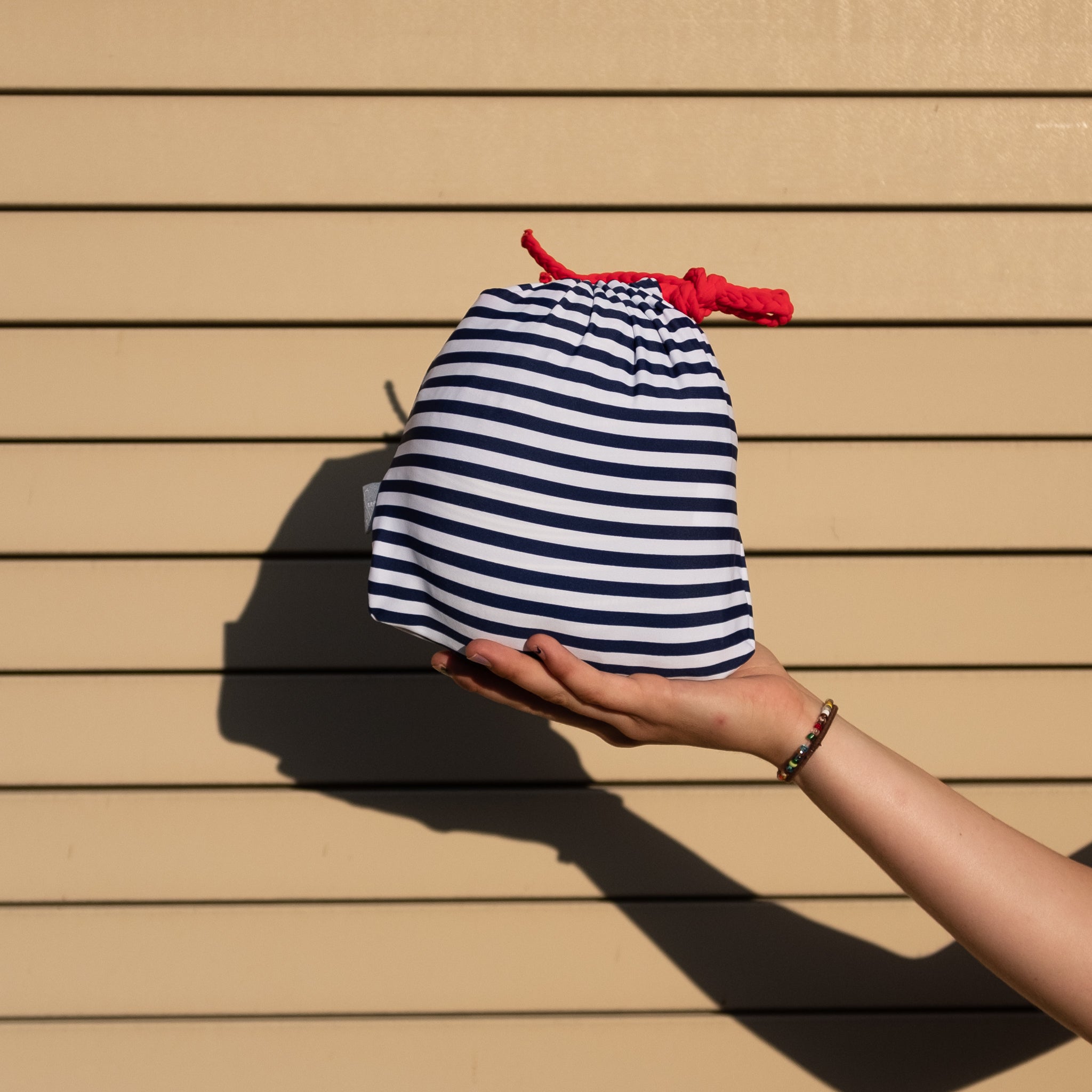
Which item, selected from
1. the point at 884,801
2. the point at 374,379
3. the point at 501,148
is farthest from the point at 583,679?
the point at 501,148

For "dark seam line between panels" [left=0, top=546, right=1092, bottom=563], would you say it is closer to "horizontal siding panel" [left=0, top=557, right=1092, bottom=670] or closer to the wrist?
"horizontal siding panel" [left=0, top=557, right=1092, bottom=670]

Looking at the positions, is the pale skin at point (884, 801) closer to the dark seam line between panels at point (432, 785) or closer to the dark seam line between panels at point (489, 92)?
the dark seam line between panels at point (432, 785)

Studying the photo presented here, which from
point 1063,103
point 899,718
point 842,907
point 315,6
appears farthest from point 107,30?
point 842,907

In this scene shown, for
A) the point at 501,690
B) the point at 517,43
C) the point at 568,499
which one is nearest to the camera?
the point at 568,499

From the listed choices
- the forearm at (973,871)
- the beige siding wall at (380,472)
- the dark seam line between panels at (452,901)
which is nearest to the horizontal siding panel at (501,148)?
the beige siding wall at (380,472)

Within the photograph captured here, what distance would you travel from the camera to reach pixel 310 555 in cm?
130

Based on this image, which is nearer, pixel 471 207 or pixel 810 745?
pixel 810 745

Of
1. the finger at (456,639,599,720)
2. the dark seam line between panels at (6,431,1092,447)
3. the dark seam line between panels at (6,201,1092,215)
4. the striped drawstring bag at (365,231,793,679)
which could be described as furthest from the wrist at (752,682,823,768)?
the dark seam line between panels at (6,201,1092,215)

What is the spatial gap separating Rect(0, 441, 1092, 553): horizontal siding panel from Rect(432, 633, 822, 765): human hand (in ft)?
1.44

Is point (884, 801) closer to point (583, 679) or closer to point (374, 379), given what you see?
point (583, 679)

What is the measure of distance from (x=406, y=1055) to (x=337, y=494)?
946mm

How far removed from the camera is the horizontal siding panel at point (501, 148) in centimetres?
127

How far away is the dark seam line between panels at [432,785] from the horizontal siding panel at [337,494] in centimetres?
39

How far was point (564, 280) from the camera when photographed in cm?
95
